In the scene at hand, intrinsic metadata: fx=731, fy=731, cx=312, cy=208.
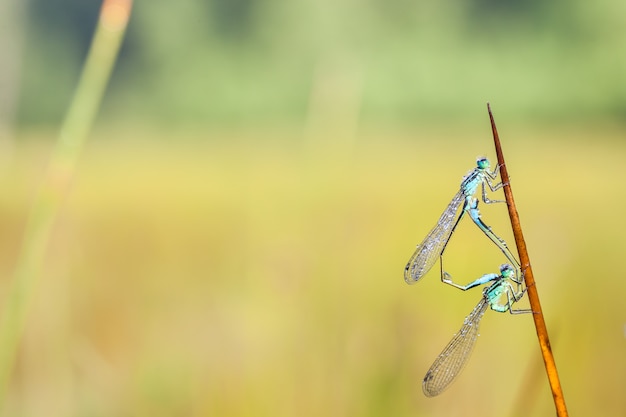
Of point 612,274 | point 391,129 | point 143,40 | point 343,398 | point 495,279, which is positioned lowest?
point 343,398

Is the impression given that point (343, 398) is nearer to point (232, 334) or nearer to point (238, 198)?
point (232, 334)

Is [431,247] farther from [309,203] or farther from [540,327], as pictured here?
[309,203]

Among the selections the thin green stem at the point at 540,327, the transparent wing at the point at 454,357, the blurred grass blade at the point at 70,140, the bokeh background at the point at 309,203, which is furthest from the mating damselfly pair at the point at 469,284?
the blurred grass blade at the point at 70,140

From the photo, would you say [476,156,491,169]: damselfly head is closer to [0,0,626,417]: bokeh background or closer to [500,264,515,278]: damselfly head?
[500,264,515,278]: damselfly head

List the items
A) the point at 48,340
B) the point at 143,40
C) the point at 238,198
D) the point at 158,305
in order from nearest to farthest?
the point at 48,340 < the point at 158,305 < the point at 238,198 < the point at 143,40

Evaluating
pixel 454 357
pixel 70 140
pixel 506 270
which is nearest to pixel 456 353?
pixel 454 357

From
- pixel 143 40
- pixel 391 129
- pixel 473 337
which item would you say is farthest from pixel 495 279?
pixel 143 40
